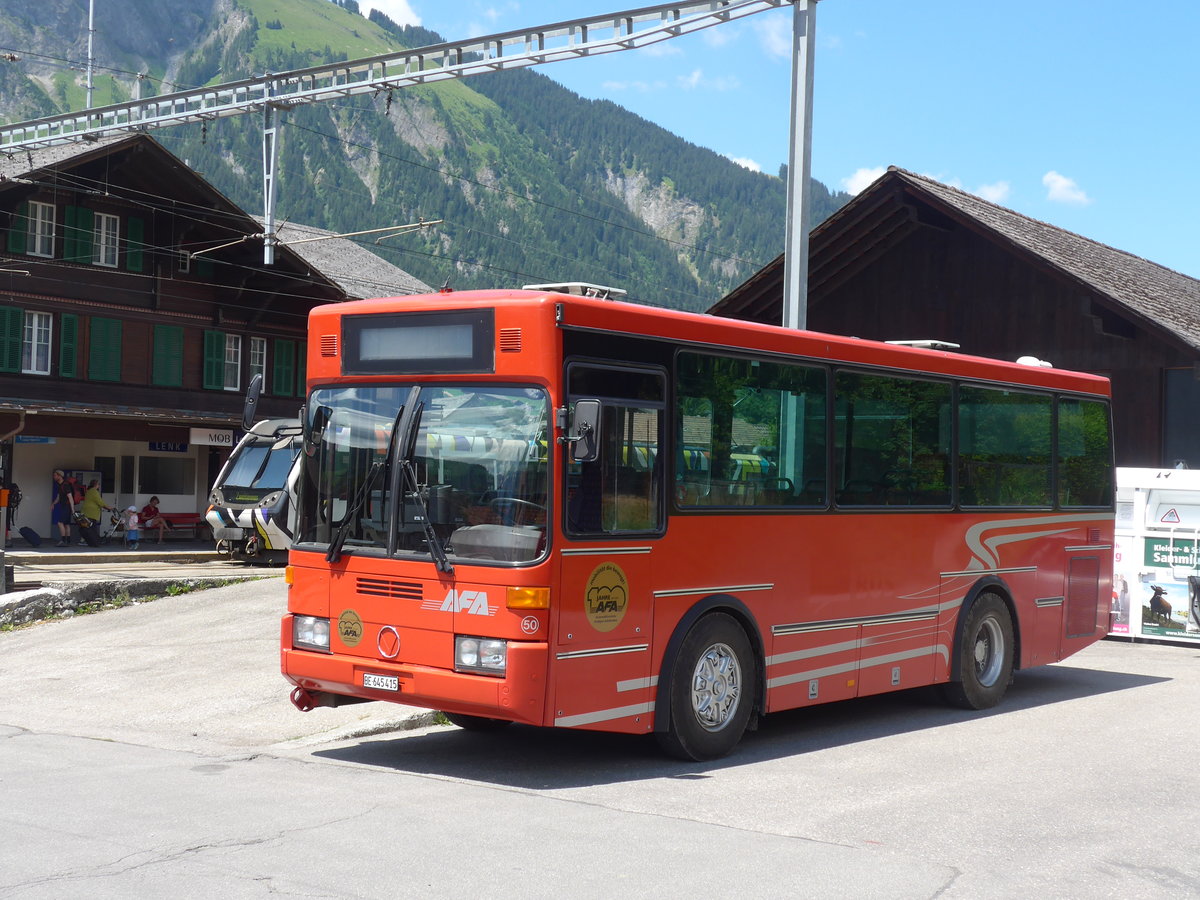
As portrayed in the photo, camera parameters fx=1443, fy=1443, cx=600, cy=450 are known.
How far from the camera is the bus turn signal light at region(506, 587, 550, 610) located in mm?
8344

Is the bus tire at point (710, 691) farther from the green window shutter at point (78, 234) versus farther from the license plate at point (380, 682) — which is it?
the green window shutter at point (78, 234)

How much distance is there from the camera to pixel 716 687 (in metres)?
9.55

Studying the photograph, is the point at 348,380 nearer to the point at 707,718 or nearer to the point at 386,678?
the point at 386,678

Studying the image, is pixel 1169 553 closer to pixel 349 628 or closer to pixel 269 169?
pixel 349 628

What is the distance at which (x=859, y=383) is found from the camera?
11086 mm

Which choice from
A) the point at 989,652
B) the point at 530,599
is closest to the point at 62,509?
the point at 989,652

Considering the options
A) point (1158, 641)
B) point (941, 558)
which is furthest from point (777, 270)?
point (941, 558)

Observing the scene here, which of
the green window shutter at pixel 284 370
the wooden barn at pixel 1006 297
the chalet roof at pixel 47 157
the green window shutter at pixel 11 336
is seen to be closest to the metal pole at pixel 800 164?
the wooden barn at pixel 1006 297

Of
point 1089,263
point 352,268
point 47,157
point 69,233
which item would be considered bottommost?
point 1089,263

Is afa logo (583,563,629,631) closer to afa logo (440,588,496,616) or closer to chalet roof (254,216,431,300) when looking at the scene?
afa logo (440,588,496,616)

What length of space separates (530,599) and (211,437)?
115ft

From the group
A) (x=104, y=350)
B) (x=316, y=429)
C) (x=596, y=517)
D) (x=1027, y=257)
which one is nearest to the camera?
(x=596, y=517)

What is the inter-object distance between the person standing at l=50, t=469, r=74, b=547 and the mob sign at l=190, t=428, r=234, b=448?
4.10 metres

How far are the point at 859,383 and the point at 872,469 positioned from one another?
26.8 inches
